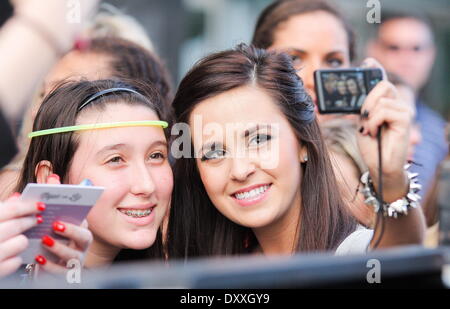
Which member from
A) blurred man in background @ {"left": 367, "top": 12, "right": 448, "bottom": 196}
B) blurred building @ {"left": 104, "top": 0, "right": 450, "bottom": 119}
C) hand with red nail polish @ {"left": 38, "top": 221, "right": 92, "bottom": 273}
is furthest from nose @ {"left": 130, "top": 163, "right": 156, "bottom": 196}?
blurred building @ {"left": 104, "top": 0, "right": 450, "bottom": 119}

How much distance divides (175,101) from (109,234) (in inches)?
18.7

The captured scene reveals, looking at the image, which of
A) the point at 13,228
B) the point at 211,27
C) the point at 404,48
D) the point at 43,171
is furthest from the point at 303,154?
the point at 211,27

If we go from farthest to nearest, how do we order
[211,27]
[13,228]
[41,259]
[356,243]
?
[211,27]
[356,243]
[41,259]
[13,228]

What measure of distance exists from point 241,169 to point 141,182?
0.27 meters

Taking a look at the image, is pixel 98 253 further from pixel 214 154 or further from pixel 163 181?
pixel 214 154

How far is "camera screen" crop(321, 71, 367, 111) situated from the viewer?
1.83 meters

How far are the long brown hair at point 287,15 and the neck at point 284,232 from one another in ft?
2.72

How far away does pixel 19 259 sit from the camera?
143cm

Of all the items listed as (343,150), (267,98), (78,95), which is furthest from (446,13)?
(78,95)

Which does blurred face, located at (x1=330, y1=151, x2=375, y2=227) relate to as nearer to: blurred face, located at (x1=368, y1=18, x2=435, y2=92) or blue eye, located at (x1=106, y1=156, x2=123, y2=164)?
blue eye, located at (x1=106, y1=156, x2=123, y2=164)

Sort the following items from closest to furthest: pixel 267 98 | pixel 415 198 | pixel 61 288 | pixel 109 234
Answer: pixel 61 288 → pixel 415 198 → pixel 109 234 → pixel 267 98

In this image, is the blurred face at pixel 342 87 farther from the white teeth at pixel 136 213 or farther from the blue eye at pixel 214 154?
the white teeth at pixel 136 213

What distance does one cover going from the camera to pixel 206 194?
203cm

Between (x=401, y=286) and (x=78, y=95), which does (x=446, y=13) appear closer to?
(x=78, y=95)
